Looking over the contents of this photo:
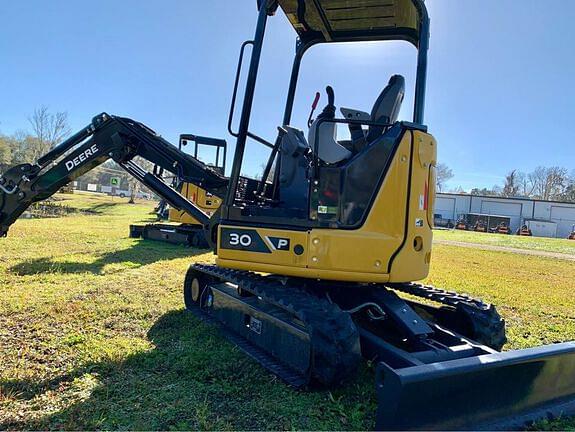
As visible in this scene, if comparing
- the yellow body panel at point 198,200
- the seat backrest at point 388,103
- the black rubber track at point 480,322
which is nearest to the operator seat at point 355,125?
the seat backrest at point 388,103

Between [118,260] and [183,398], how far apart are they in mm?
6224

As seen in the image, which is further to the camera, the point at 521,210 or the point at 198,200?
the point at 521,210

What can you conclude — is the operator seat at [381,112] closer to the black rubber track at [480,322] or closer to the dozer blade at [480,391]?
the black rubber track at [480,322]

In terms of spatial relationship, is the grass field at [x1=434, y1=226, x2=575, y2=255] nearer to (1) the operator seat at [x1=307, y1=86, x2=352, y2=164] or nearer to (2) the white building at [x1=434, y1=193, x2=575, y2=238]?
(1) the operator seat at [x1=307, y1=86, x2=352, y2=164]

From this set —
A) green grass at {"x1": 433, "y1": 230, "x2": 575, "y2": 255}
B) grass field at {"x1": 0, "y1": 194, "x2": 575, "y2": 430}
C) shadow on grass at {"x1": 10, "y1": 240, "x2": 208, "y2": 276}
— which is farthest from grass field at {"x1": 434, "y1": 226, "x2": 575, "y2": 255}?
shadow on grass at {"x1": 10, "y1": 240, "x2": 208, "y2": 276}

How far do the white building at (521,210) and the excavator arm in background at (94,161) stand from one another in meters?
50.4

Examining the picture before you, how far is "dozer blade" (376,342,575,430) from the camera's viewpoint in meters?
2.61

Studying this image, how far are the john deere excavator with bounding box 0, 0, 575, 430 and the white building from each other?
51199 mm

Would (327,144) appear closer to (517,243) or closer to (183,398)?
(183,398)

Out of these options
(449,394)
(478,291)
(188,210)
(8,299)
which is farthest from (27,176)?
(478,291)

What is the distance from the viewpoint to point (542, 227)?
5144cm

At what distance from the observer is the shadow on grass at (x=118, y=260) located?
7.39m

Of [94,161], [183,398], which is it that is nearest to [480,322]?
[183,398]

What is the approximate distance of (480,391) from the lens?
289 centimetres
